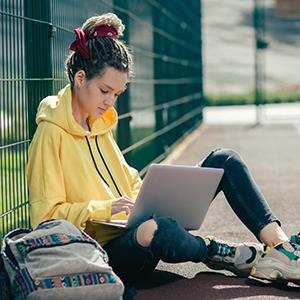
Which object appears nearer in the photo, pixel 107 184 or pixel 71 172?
pixel 71 172

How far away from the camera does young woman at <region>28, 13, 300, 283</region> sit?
15.4 ft

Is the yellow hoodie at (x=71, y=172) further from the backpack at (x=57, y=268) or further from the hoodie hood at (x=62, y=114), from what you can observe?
the backpack at (x=57, y=268)

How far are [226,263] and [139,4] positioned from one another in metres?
4.59

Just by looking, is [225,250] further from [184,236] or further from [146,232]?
[146,232]

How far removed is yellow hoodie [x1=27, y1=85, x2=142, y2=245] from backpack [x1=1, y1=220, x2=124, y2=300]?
384 mm

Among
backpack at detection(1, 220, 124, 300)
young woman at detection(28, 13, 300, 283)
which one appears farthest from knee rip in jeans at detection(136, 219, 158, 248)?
backpack at detection(1, 220, 124, 300)

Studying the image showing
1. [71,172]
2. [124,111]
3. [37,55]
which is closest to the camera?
[71,172]

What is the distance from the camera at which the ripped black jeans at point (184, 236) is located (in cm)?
471

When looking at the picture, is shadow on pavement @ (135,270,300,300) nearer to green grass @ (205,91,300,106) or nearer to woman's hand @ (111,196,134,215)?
woman's hand @ (111,196,134,215)

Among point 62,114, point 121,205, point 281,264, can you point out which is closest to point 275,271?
point 281,264

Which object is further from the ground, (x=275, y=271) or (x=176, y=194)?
(x=176, y=194)

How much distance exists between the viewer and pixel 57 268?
13.5 feet

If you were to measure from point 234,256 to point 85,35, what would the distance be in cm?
122

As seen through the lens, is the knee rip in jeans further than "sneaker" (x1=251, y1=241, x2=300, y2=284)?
No
